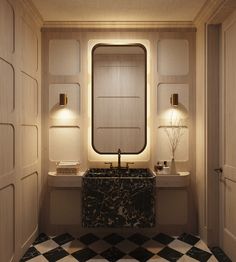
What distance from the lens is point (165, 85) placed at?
3.22 metres

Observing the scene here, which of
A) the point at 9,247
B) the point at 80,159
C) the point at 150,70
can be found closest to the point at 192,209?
the point at 80,159

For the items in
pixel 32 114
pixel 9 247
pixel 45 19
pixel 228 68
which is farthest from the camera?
pixel 45 19

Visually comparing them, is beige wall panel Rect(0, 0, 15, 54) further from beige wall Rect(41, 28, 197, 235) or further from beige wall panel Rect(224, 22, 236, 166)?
beige wall panel Rect(224, 22, 236, 166)

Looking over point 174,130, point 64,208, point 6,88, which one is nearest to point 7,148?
point 6,88

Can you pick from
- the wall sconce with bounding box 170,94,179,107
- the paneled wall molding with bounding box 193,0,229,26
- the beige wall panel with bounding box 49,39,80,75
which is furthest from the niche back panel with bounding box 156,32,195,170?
the beige wall panel with bounding box 49,39,80,75

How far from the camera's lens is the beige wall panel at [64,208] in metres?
3.17

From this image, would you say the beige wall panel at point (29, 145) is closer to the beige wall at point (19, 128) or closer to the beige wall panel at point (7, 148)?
the beige wall at point (19, 128)

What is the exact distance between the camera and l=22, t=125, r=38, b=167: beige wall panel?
104 inches

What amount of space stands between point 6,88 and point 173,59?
205cm

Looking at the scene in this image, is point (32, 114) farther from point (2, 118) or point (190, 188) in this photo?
point (190, 188)

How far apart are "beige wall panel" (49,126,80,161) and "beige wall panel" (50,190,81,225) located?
46 cm

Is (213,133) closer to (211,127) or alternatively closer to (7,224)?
(211,127)

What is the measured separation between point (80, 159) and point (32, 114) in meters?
0.83

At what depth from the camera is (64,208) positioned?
10.4ft
